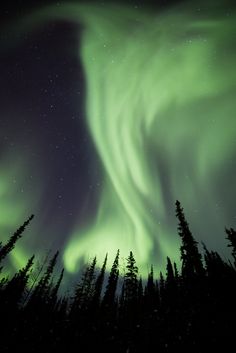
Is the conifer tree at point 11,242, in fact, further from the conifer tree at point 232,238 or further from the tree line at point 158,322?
the conifer tree at point 232,238

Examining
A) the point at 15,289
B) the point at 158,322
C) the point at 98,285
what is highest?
the point at 98,285

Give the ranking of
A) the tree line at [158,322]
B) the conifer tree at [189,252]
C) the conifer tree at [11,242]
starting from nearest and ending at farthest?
the tree line at [158,322], the conifer tree at [189,252], the conifer tree at [11,242]

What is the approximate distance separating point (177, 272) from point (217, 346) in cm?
5134

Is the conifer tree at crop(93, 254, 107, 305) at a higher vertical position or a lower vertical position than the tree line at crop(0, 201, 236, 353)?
higher

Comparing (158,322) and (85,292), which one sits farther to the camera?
(85,292)

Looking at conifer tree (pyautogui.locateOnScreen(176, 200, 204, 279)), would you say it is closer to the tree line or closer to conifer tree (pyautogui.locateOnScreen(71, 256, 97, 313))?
the tree line

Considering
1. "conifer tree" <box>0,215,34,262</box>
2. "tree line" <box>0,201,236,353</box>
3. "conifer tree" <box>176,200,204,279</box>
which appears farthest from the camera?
"conifer tree" <box>0,215,34,262</box>

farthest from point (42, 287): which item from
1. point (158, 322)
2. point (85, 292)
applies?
point (158, 322)

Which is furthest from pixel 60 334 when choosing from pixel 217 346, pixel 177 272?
pixel 177 272

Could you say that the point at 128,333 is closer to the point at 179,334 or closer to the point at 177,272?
the point at 179,334

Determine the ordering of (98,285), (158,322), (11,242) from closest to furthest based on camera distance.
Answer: (158,322)
(11,242)
(98,285)

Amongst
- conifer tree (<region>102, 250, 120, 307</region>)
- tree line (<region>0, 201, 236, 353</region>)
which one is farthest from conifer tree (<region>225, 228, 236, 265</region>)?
conifer tree (<region>102, 250, 120, 307</region>)

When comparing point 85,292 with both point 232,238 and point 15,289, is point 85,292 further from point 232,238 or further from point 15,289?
point 232,238

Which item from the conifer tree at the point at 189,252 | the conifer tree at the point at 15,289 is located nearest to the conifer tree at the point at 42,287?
the conifer tree at the point at 15,289
